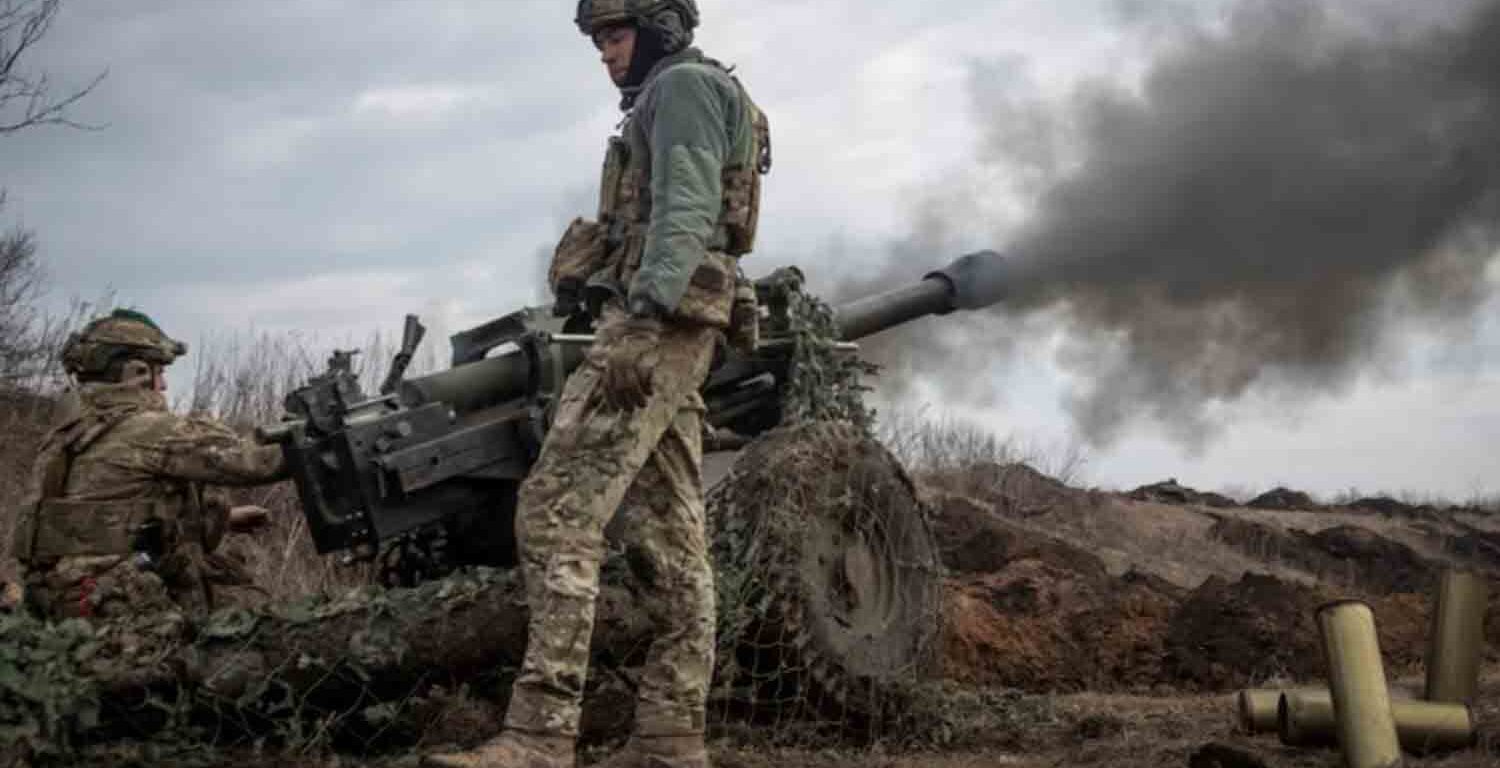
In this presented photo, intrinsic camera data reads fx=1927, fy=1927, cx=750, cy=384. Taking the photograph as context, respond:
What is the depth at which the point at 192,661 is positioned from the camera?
5.82 metres

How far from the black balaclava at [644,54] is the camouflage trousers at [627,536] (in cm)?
80

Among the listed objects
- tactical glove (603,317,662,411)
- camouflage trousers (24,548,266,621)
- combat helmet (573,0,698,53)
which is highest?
combat helmet (573,0,698,53)

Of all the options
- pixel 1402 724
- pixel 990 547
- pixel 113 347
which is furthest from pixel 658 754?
pixel 990 547

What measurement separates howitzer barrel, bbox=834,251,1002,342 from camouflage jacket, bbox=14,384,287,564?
276 centimetres

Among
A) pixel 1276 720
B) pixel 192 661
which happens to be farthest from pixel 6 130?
pixel 1276 720

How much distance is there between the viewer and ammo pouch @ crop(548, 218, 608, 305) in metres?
5.84

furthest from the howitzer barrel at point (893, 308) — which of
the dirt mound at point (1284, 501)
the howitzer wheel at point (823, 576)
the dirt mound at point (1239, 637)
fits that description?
the dirt mound at point (1284, 501)

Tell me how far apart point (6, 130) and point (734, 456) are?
729 centimetres

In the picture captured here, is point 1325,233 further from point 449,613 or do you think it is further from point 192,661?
point 192,661

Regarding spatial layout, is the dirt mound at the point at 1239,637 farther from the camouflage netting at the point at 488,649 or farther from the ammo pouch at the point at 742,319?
the ammo pouch at the point at 742,319

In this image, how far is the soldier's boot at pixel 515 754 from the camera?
16.1ft

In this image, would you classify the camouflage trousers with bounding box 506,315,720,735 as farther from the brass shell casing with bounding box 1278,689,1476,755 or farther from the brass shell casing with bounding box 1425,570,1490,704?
the brass shell casing with bounding box 1425,570,1490,704

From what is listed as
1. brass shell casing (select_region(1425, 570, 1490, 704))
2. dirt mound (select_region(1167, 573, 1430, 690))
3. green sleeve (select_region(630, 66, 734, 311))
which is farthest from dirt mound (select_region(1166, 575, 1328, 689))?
green sleeve (select_region(630, 66, 734, 311))

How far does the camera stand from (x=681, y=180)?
210 inches
